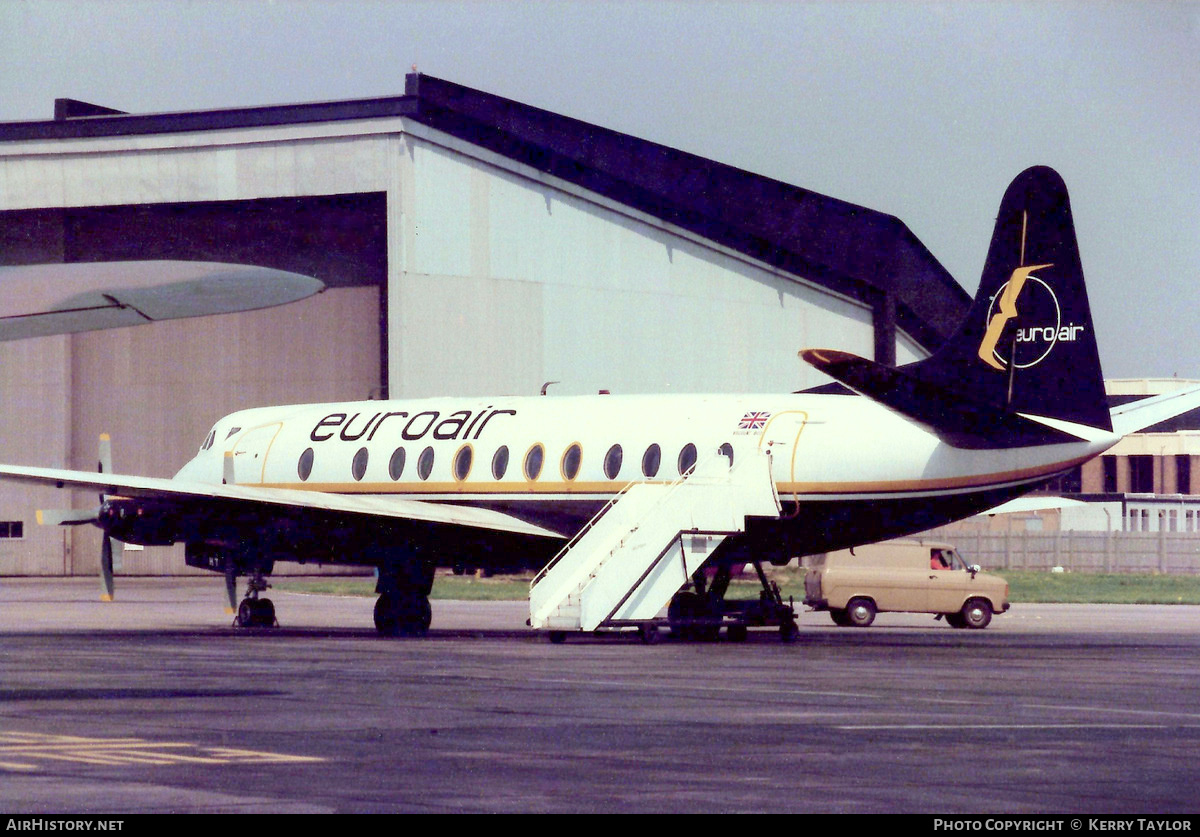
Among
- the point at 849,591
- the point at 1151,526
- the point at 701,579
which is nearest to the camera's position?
the point at 701,579

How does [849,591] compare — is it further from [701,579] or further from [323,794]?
[323,794]

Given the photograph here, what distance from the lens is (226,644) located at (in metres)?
30.0

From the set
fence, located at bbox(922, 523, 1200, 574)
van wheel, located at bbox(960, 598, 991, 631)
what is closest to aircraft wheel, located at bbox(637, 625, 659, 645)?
van wheel, located at bbox(960, 598, 991, 631)

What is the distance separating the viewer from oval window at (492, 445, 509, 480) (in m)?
33.7

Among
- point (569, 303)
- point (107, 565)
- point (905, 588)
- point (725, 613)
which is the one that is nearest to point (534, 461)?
point (725, 613)

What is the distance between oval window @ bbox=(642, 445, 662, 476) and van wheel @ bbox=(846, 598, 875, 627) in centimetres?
961

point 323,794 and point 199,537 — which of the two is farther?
point 199,537

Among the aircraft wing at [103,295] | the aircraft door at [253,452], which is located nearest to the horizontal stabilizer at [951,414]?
the aircraft wing at [103,295]

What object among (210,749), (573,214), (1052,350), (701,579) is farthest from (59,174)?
(210,749)

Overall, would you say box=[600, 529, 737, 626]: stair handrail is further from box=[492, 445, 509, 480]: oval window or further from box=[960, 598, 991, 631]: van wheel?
box=[960, 598, 991, 631]: van wheel

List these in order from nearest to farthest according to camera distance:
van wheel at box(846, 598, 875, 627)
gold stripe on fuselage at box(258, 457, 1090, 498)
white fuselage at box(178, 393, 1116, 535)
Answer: gold stripe on fuselage at box(258, 457, 1090, 498) < white fuselage at box(178, 393, 1116, 535) < van wheel at box(846, 598, 875, 627)

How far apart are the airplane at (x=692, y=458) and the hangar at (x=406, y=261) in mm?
26998

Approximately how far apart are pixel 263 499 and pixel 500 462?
16.2 feet
